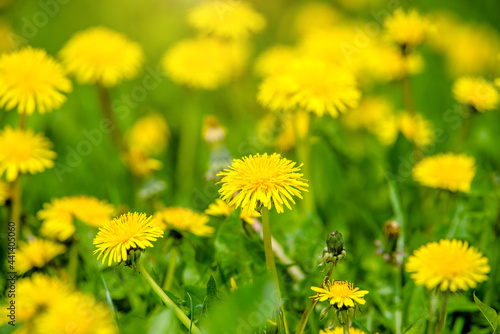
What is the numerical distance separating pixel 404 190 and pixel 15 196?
1.01m

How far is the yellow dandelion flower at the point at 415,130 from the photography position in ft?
4.83

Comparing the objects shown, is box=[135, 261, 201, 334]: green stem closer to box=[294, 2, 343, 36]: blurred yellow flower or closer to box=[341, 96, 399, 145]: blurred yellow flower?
box=[341, 96, 399, 145]: blurred yellow flower

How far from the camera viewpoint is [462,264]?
77 cm

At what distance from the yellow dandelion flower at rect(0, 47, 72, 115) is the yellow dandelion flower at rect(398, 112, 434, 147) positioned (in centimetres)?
96

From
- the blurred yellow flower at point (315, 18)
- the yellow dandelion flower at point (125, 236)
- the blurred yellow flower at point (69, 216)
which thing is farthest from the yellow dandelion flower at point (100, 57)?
the blurred yellow flower at point (315, 18)

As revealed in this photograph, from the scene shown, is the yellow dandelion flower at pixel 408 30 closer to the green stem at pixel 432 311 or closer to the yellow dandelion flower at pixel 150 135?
the green stem at pixel 432 311

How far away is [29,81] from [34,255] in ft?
1.38

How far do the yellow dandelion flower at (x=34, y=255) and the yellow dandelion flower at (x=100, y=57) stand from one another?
62 cm

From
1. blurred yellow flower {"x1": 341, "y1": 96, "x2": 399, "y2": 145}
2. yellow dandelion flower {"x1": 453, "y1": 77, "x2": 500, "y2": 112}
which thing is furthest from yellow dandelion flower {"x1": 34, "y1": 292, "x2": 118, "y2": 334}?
blurred yellow flower {"x1": 341, "y1": 96, "x2": 399, "y2": 145}

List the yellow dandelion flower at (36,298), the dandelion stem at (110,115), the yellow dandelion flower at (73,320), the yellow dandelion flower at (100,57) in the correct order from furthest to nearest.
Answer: the dandelion stem at (110,115)
the yellow dandelion flower at (100,57)
the yellow dandelion flower at (36,298)
the yellow dandelion flower at (73,320)

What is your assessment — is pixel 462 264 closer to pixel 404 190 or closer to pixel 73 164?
pixel 404 190

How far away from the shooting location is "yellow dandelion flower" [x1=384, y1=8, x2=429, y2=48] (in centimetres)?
141

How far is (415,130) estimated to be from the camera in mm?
1479

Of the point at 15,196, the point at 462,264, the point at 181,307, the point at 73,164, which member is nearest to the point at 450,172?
the point at 462,264
